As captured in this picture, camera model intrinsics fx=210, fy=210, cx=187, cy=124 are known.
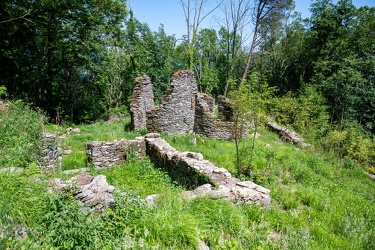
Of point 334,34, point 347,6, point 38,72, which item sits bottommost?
point 38,72

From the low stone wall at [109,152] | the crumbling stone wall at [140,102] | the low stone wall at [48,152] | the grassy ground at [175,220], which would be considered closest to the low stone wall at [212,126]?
the crumbling stone wall at [140,102]

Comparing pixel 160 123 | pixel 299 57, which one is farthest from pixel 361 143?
pixel 299 57

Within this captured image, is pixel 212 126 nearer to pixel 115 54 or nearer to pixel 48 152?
pixel 48 152

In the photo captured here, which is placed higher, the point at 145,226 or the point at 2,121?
the point at 2,121

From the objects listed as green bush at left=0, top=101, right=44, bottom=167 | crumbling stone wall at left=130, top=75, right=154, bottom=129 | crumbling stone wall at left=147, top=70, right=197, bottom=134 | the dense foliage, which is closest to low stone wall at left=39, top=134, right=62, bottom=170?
green bush at left=0, top=101, right=44, bottom=167

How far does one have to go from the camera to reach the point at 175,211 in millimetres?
3217

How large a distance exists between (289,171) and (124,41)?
19530 mm

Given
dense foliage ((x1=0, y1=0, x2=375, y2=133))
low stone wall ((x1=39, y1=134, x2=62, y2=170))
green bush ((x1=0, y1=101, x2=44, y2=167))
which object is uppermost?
dense foliage ((x1=0, y1=0, x2=375, y2=133))

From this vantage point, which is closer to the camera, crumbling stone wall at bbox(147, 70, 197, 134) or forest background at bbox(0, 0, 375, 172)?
crumbling stone wall at bbox(147, 70, 197, 134)

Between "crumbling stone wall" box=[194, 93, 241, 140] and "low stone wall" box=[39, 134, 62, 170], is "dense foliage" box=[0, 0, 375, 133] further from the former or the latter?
"low stone wall" box=[39, 134, 62, 170]

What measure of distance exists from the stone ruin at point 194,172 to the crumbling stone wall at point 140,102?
12.3ft

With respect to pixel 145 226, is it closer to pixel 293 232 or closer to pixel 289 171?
pixel 293 232

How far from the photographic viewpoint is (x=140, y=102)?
40.5ft

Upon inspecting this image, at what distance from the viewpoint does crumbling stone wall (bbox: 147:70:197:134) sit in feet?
35.8
